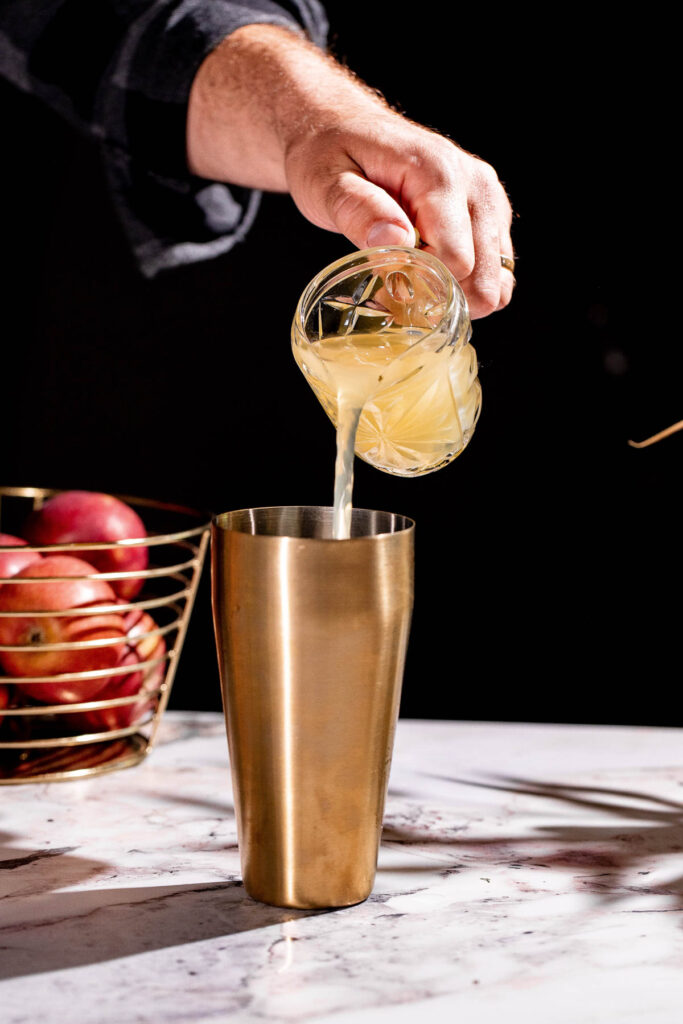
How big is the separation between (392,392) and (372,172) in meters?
0.25

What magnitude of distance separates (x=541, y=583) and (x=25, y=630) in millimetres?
953

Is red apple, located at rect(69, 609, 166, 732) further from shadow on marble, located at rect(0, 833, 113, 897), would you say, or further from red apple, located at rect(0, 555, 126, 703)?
shadow on marble, located at rect(0, 833, 113, 897)

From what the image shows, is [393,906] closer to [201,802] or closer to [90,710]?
[201,802]

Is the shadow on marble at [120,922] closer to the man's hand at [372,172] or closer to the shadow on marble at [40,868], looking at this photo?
the shadow on marble at [40,868]

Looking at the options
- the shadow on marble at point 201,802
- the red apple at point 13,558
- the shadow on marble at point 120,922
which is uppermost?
the red apple at point 13,558

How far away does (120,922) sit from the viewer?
2.26 ft

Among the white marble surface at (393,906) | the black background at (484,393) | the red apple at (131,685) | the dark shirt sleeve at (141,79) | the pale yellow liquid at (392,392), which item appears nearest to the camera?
the white marble surface at (393,906)

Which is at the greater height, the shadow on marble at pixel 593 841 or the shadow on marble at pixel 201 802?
the shadow on marble at pixel 593 841

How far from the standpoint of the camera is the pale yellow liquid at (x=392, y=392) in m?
0.74

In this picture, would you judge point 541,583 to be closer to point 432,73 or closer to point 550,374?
point 550,374

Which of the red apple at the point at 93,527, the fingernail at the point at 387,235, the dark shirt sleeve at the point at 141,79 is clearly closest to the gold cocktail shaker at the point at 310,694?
the fingernail at the point at 387,235

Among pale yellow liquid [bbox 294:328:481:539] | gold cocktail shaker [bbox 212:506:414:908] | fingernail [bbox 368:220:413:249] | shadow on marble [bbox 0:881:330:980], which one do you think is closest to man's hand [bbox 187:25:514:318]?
fingernail [bbox 368:220:413:249]

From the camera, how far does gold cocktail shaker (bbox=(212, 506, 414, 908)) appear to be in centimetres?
65

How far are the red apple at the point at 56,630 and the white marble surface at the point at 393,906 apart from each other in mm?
85
